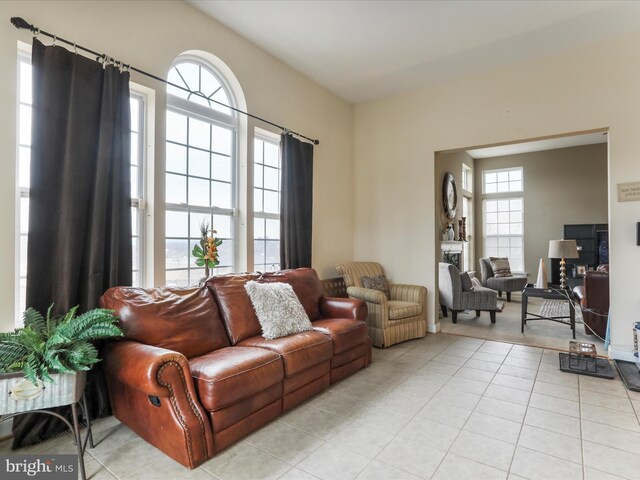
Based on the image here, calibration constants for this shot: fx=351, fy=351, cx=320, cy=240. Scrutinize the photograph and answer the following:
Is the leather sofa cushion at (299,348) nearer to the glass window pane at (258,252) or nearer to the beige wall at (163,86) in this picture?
the beige wall at (163,86)

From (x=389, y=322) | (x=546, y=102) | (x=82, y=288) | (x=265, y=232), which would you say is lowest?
(x=389, y=322)

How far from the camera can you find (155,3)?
2.91 m

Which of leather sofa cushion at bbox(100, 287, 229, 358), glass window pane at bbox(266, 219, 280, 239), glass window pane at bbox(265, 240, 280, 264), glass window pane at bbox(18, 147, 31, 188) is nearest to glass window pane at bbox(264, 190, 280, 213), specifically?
glass window pane at bbox(266, 219, 280, 239)

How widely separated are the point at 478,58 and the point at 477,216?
17.2 feet

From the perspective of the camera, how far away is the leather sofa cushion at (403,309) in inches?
160

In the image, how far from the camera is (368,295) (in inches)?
160

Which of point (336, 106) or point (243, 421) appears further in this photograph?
point (336, 106)

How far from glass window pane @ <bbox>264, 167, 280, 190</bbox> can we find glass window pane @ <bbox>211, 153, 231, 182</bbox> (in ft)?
1.77

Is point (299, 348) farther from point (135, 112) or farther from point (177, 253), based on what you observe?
Answer: point (135, 112)

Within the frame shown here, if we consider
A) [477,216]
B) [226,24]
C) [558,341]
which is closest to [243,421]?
[226,24]

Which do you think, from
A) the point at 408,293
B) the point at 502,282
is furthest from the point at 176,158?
the point at 502,282

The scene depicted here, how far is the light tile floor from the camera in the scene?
1863 millimetres

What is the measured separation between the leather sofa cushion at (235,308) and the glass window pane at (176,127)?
132 cm

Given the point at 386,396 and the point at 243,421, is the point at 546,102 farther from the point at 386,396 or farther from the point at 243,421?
the point at 243,421
